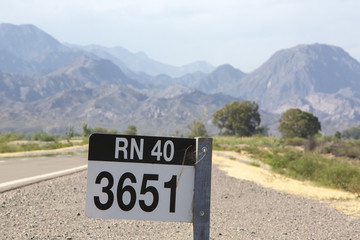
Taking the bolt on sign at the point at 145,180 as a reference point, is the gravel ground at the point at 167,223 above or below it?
below

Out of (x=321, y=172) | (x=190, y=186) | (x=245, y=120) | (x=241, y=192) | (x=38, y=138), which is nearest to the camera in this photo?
(x=190, y=186)

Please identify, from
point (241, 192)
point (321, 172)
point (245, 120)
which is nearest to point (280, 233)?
point (241, 192)

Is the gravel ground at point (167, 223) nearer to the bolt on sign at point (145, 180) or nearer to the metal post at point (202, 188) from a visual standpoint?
the bolt on sign at point (145, 180)

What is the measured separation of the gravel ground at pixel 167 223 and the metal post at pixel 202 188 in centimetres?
396

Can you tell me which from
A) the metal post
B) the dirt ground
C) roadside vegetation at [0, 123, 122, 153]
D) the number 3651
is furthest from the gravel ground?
roadside vegetation at [0, 123, 122, 153]

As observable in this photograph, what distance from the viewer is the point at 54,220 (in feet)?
27.6

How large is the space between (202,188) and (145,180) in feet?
1.48

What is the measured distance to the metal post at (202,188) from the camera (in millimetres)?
3510

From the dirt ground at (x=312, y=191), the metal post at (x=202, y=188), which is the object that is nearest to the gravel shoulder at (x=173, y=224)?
the dirt ground at (x=312, y=191)

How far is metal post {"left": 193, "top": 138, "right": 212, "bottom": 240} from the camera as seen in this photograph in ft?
11.5

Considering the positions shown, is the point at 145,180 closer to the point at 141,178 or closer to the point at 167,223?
the point at 141,178

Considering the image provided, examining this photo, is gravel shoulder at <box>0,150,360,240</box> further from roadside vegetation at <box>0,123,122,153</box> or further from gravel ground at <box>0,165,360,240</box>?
roadside vegetation at <box>0,123,122,153</box>

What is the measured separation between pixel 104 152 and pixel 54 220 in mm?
5348

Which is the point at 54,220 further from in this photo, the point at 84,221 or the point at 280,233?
the point at 280,233
